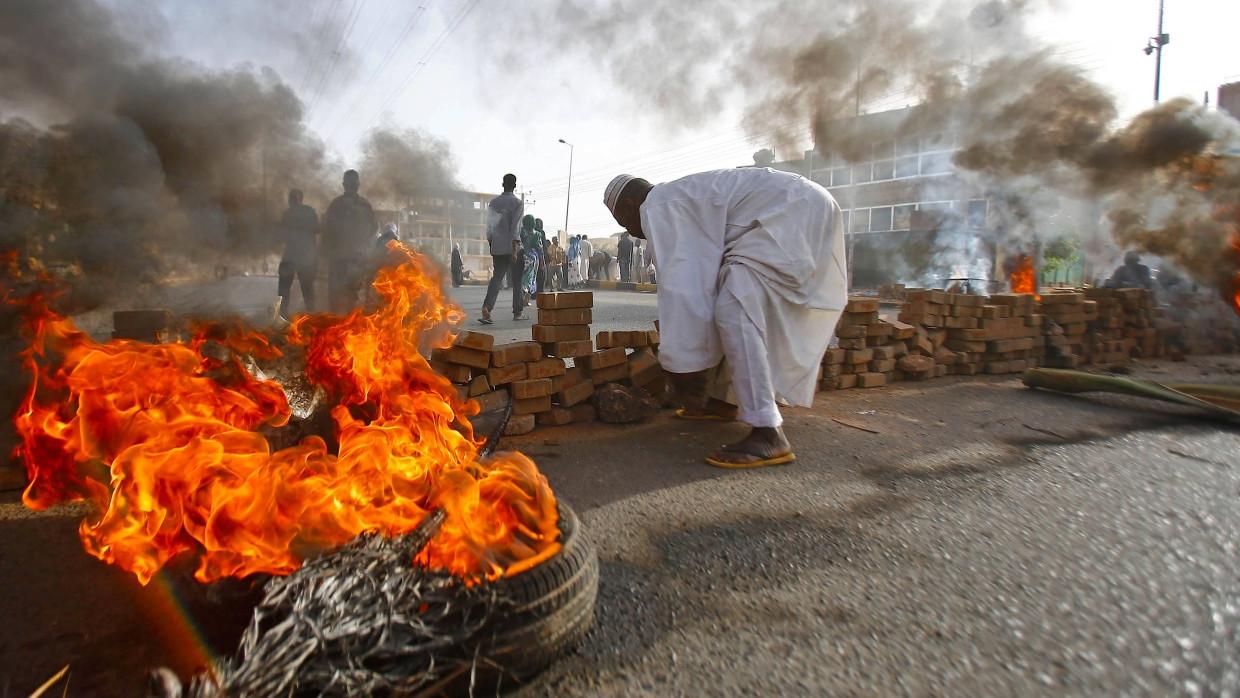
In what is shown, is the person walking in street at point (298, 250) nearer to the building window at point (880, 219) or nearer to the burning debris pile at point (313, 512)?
the burning debris pile at point (313, 512)

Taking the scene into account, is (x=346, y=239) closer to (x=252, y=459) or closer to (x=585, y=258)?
(x=252, y=459)

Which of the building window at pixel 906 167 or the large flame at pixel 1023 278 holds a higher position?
the building window at pixel 906 167

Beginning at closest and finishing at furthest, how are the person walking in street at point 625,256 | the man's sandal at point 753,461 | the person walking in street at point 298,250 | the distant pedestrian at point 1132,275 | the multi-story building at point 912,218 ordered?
1. the man's sandal at point 753,461
2. the person walking in street at point 298,250
3. the distant pedestrian at point 1132,275
4. the multi-story building at point 912,218
5. the person walking in street at point 625,256

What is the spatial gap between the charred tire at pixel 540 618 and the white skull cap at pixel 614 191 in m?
2.98

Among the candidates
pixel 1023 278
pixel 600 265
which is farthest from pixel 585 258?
pixel 1023 278

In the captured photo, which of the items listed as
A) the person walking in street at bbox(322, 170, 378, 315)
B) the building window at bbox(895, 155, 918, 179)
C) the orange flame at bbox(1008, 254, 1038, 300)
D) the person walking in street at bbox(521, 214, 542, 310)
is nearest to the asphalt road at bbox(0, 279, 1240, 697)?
the person walking in street at bbox(322, 170, 378, 315)

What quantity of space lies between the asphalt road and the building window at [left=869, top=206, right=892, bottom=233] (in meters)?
24.1

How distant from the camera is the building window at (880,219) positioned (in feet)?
86.9

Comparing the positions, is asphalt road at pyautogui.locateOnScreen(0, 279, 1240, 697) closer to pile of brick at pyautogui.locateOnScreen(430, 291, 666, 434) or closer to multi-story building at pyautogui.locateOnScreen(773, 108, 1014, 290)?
pile of brick at pyautogui.locateOnScreen(430, 291, 666, 434)

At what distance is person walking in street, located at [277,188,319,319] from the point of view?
443 centimetres

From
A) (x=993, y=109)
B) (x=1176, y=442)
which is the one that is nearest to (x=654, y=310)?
(x=993, y=109)

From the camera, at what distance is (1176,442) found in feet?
13.8

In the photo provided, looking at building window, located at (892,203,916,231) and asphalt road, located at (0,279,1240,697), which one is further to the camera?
building window, located at (892,203,916,231)

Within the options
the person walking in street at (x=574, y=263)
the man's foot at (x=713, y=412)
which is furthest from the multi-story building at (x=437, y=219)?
the person walking in street at (x=574, y=263)
